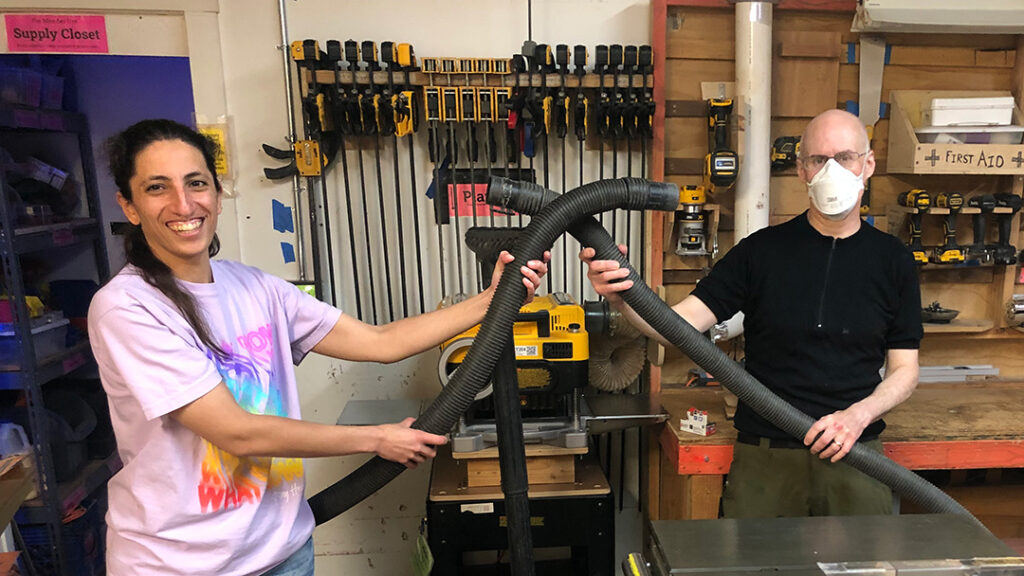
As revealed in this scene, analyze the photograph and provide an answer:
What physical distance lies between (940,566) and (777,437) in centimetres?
77

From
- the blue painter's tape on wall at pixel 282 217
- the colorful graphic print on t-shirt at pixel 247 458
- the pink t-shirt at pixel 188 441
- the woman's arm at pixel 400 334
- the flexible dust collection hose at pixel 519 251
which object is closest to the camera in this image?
the pink t-shirt at pixel 188 441

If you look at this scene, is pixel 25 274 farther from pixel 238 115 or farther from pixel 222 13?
pixel 222 13

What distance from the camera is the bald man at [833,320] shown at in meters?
1.63

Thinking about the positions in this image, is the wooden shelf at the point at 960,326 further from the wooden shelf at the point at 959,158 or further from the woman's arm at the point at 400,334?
the woman's arm at the point at 400,334

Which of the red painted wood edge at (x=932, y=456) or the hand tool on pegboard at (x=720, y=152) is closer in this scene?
the red painted wood edge at (x=932, y=456)

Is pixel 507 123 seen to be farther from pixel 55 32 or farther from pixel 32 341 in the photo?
pixel 32 341

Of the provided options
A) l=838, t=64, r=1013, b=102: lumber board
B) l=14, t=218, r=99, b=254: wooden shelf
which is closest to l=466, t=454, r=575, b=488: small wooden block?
l=14, t=218, r=99, b=254: wooden shelf

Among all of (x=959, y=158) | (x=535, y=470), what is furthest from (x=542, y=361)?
(x=959, y=158)

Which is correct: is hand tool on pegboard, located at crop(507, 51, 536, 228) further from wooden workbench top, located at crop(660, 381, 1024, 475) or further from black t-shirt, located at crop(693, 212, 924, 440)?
wooden workbench top, located at crop(660, 381, 1024, 475)

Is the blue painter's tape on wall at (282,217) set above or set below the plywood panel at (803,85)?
below

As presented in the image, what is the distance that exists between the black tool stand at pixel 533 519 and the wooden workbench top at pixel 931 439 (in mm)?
297

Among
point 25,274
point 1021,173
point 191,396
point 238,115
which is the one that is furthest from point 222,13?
point 1021,173

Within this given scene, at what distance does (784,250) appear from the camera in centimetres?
170

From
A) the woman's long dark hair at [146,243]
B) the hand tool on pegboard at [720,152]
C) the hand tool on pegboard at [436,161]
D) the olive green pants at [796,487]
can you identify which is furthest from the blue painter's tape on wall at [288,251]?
the olive green pants at [796,487]
